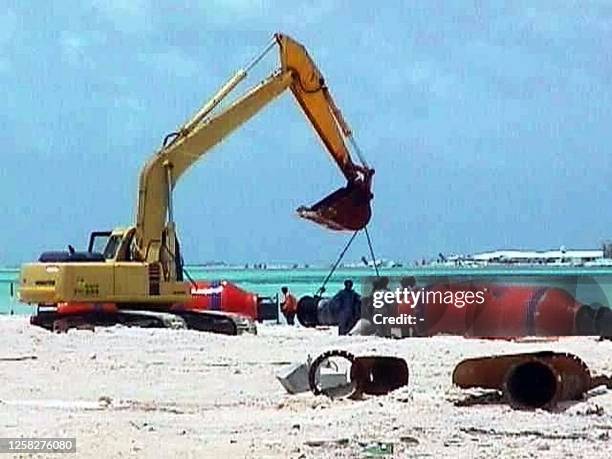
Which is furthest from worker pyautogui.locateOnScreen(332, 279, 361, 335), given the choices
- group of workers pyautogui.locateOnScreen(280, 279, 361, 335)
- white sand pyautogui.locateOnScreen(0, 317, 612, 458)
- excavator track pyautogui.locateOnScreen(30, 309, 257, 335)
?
white sand pyautogui.locateOnScreen(0, 317, 612, 458)

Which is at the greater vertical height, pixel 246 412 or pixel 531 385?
pixel 531 385

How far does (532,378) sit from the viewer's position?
37.9 feet

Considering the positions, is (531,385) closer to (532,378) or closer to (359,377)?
(532,378)

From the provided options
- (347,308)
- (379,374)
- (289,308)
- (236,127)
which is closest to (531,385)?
(379,374)

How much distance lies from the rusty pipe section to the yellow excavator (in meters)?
11.4

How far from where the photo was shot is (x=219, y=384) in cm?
1461

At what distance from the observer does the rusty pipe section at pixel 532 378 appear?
11211 mm

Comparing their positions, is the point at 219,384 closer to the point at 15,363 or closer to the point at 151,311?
the point at 15,363

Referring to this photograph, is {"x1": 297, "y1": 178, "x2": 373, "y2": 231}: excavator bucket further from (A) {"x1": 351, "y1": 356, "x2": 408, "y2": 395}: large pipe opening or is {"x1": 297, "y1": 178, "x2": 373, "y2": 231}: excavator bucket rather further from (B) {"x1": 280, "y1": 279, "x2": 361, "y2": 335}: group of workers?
(A) {"x1": 351, "y1": 356, "x2": 408, "y2": 395}: large pipe opening

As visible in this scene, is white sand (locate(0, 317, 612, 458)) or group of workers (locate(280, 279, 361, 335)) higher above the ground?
group of workers (locate(280, 279, 361, 335))

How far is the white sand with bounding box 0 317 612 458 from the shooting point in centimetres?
948

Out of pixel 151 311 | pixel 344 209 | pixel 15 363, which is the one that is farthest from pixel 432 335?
pixel 15 363

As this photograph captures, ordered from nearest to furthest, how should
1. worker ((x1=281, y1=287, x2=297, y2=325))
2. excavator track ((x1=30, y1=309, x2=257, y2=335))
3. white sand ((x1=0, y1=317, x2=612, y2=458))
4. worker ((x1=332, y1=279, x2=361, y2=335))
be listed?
white sand ((x1=0, y1=317, x2=612, y2=458))
excavator track ((x1=30, y1=309, x2=257, y2=335))
worker ((x1=332, y1=279, x2=361, y2=335))
worker ((x1=281, y1=287, x2=297, y2=325))

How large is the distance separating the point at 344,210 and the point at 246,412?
12.0 m
